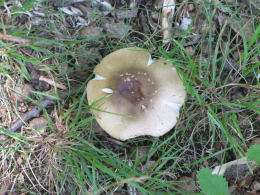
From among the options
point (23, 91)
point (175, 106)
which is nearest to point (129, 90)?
point (175, 106)

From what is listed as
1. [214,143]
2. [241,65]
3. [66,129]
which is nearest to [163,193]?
[214,143]

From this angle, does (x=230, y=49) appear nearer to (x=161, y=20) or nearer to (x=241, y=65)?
(x=241, y=65)

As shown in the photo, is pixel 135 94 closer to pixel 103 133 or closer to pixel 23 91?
pixel 103 133

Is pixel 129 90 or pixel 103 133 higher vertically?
pixel 129 90

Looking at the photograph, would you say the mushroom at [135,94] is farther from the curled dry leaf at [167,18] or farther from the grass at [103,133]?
the curled dry leaf at [167,18]

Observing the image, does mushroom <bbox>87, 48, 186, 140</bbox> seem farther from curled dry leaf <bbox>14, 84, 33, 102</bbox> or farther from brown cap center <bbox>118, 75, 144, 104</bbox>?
curled dry leaf <bbox>14, 84, 33, 102</bbox>

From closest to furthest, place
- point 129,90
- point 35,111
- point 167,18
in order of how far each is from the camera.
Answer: point 129,90
point 35,111
point 167,18

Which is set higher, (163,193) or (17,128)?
(17,128)
